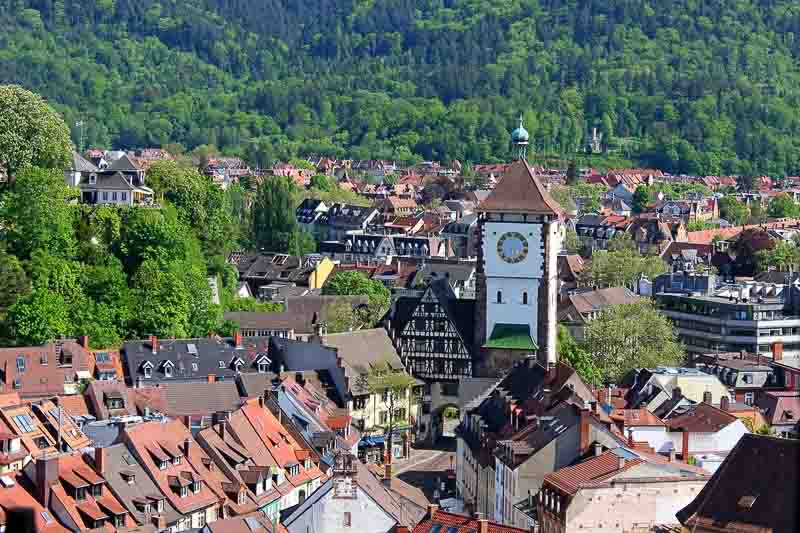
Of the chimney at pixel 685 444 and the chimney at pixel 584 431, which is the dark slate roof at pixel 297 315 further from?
the chimney at pixel 584 431

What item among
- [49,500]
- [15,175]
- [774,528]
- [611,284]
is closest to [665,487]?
[774,528]

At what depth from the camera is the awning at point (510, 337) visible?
76.2 m

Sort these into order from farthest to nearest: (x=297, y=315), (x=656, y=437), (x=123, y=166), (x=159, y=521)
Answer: (x=297, y=315) → (x=123, y=166) → (x=656, y=437) → (x=159, y=521)

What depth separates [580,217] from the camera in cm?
15900

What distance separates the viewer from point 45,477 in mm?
46125

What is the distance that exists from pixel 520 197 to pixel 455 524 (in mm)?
35541

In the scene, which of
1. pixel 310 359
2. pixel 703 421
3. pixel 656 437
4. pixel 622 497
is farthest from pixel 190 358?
pixel 622 497

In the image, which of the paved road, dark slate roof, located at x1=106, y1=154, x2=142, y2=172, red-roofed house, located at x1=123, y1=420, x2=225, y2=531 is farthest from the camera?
dark slate roof, located at x1=106, y1=154, x2=142, y2=172

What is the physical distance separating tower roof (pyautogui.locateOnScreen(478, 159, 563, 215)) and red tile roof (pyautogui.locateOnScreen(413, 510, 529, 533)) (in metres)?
33.2

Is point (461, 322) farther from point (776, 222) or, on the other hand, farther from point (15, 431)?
point (776, 222)

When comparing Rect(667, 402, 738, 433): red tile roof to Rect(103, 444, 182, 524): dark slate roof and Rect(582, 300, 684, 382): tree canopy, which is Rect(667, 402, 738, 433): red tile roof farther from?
Rect(582, 300, 684, 382): tree canopy

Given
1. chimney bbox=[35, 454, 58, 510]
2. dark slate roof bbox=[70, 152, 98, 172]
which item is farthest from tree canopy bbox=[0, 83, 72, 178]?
chimney bbox=[35, 454, 58, 510]

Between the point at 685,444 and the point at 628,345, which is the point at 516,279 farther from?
the point at 685,444

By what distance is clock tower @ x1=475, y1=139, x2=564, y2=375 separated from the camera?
7600 cm
